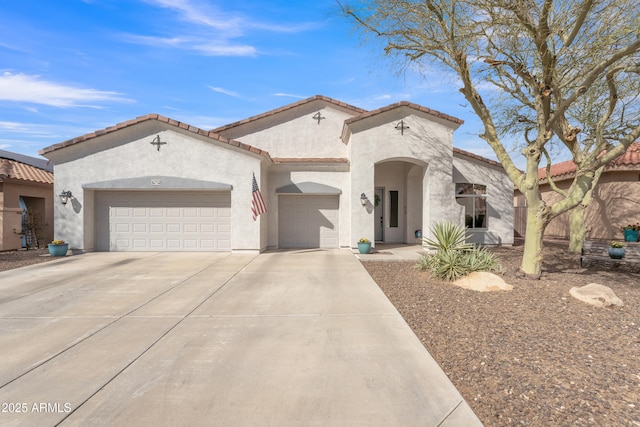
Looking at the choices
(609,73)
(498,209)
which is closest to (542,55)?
(609,73)

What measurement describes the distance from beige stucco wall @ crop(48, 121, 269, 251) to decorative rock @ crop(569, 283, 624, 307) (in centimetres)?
937

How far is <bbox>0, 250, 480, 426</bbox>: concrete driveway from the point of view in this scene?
303cm

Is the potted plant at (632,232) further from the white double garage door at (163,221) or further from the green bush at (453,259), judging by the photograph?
the white double garage door at (163,221)

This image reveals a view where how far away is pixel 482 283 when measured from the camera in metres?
7.37

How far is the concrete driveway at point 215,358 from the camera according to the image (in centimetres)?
303

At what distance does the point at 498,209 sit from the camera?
15391 mm

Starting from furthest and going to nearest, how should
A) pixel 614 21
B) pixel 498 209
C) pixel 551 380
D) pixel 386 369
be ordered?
pixel 498 209 → pixel 614 21 → pixel 386 369 → pixel 551 380

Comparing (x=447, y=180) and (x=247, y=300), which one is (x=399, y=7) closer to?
(x=447, y=180)

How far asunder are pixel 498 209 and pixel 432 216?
13.6 feet

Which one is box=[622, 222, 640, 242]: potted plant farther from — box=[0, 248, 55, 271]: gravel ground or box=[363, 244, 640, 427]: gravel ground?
box=[0, 248, 55, 271]: gravel ground

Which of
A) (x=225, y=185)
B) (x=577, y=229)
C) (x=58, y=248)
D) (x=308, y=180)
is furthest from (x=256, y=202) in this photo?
(x=577, y=229)

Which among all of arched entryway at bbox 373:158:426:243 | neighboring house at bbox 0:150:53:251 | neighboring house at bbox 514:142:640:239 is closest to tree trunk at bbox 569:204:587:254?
neighboring house at bbox 514:142:640:239

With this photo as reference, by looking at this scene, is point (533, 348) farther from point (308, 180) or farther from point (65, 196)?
point (65, 196)

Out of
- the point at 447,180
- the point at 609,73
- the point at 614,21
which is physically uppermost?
the point at 614,21
